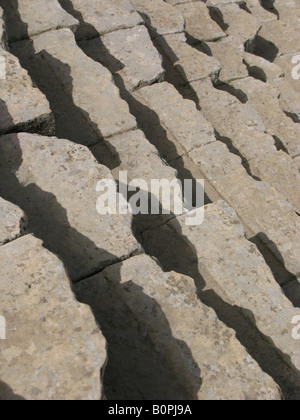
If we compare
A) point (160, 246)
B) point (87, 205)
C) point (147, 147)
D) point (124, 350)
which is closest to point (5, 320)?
point (124, 350)

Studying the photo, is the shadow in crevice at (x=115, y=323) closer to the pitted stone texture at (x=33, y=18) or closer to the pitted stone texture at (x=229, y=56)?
the pitted stone texture at (x=33, y=18)

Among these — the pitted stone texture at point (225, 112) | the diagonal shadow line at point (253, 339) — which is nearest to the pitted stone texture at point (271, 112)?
the pitted stone texture at point (225, 112)

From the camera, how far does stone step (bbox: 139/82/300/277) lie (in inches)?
180

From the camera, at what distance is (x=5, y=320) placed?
8.91ft

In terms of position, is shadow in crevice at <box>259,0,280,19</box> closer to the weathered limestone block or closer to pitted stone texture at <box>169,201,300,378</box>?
the weathered limestone block

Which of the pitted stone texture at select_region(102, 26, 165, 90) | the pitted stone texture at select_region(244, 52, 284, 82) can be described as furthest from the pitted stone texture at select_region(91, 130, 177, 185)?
the pitted stone texture at select_region(244, 52, 284, 82)

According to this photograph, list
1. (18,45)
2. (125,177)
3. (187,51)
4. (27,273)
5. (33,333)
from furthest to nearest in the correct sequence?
1. (187,51)
2. (18,45)
3. (125,177)
4. (27,273)
5. (33,333)

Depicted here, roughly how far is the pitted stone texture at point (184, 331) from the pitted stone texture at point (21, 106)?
138cm

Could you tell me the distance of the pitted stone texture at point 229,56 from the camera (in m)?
6.75

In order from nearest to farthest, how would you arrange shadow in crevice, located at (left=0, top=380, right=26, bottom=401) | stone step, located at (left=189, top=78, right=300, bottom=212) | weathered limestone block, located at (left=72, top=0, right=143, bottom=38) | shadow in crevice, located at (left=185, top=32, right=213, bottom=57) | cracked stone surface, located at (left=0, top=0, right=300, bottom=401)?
shadow in crevice, located at (left=0, top=380, right=26, bottom=401) → cracked stone surface, located at (left=0, top=0, right=300, bottom=401) → stone step, located at (left=189, top=78, right=300, bottom=212) → weathered limestone block, located at (left=72, top=0, right=143, bottom=38) → shadow in crevice, located at (left=185, top=32, right=213, bottom=57)

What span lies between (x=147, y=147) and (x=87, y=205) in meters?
1.13

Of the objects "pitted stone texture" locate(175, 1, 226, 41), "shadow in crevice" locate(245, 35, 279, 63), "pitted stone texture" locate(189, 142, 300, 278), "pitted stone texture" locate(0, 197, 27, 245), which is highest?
"pitted stone texture" locate(0, 197, 27, 245)

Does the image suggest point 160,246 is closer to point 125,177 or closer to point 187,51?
point 125,177

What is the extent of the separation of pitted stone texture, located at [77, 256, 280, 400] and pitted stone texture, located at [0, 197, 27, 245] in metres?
0.51
